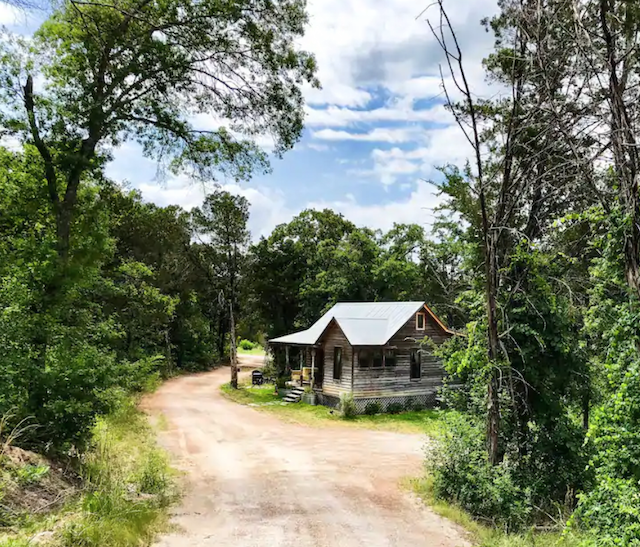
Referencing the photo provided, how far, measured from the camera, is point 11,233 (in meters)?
10.2

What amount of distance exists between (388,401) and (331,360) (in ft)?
11.2

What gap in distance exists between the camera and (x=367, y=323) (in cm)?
2350

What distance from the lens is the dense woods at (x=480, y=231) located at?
6105 mm

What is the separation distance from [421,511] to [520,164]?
674 cm

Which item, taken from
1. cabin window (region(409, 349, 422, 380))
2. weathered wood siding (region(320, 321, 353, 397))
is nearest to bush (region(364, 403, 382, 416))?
weathered wood siding (region(320, 321, 353, 397))

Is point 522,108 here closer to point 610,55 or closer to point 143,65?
point 610,55

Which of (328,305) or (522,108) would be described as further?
(328,305)

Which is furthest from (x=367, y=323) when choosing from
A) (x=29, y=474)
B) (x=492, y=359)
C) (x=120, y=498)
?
(x=29, y=474)

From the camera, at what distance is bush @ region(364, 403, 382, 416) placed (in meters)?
21.4

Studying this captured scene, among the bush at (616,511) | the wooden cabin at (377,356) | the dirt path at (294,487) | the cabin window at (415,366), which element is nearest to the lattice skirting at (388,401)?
the wooden cabin at (377,356)

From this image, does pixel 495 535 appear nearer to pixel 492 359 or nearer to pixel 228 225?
pixel 492 359

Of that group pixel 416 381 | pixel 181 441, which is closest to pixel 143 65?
pixel 181 441

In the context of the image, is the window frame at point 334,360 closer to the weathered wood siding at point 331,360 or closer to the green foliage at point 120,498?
the weathered wood siding at point 331,360

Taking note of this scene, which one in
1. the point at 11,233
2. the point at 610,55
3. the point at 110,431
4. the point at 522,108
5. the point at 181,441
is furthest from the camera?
the point at 181,441
